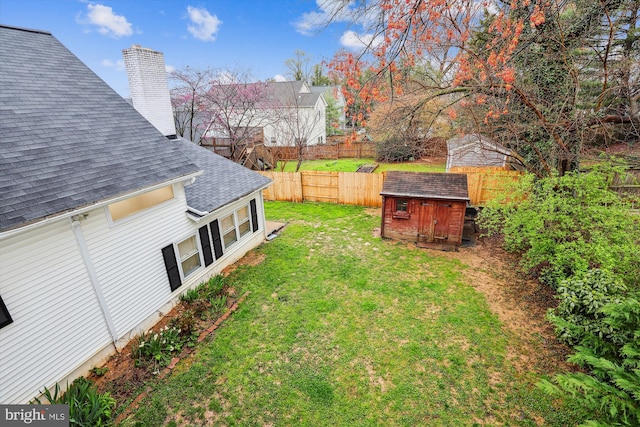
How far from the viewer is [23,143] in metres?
4.71

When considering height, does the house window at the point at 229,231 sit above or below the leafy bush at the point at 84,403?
above

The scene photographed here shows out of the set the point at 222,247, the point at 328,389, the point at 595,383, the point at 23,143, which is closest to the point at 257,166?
the point at 222,247

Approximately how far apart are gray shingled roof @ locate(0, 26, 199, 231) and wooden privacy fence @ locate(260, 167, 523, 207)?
8883mm

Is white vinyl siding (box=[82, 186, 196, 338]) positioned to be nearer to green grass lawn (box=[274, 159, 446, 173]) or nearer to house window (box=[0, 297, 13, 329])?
house window (box=[0, 297, 13, 329])

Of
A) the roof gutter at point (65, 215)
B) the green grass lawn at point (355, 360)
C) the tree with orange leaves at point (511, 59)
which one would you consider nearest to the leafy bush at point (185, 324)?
the green grass lawn at point (355, 360)

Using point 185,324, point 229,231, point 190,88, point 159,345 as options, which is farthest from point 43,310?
point 190,88

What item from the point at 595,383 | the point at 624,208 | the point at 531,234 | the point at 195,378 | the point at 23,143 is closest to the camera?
the point at 595,383

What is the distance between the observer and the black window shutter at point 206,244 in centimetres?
765

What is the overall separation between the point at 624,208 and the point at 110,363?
36.1 ft

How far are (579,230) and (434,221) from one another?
3808 mm

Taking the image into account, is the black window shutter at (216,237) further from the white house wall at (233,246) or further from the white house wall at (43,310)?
the white house wall at (43,310)

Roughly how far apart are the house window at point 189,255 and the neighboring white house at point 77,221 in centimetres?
3

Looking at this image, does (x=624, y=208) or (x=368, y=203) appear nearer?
(x=624, y=208)

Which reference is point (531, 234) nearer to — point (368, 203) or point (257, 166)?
point (368, 203)
